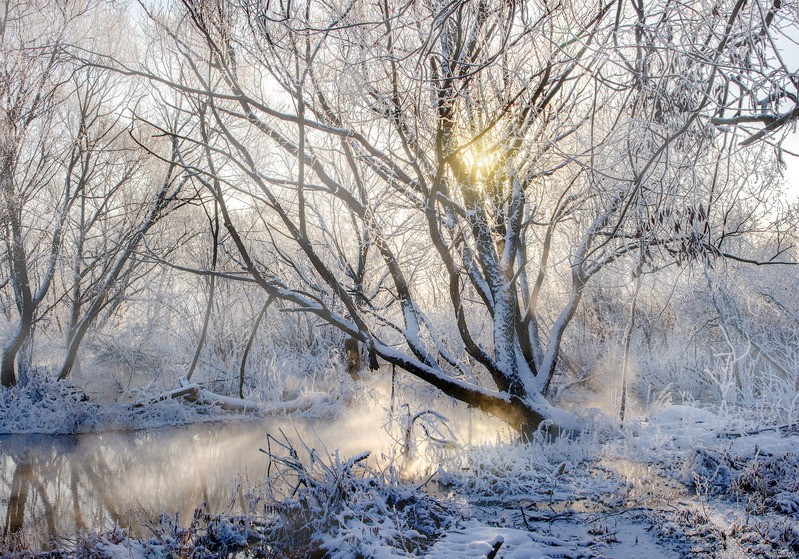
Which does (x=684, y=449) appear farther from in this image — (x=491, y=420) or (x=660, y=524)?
(x=491, y=420)

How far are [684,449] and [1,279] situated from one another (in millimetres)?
18656

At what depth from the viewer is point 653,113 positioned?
11.8 feet

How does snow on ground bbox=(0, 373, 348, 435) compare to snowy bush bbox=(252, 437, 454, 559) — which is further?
snow on ground bbox=(0, 373, 348, 435)

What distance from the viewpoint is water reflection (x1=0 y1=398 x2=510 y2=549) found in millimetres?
5453

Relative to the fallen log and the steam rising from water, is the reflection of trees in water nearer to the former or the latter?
the steam rising from water

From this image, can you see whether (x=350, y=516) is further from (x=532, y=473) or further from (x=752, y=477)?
(x=752, y=477)

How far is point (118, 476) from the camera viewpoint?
6996mm

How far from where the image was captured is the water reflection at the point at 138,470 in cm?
545

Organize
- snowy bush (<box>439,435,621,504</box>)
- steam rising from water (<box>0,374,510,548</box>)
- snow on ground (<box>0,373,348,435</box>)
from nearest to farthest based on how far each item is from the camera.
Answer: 1. snowy bush (<box>439,435,621,504</box>)
2. steam rising from water (<box>0,374,510,548</box>)
3. snow on ground (<box>0,373,348,435</box>)

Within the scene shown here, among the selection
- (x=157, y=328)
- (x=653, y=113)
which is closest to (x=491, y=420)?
(x=653, y=113)

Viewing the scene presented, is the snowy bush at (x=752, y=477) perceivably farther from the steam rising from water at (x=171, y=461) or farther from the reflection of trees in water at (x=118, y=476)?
the reflection of trees in water at (x=118, y=476)

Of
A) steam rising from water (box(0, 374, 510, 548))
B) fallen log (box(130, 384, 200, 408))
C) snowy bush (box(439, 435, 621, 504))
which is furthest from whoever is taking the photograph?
fallen log (box(130, 384, 200, 408))

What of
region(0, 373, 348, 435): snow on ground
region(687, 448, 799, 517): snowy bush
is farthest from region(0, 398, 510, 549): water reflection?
region(687, 448, 799, 517): snowy bush

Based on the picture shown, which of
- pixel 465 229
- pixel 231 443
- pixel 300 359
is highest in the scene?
pixel 465 229
